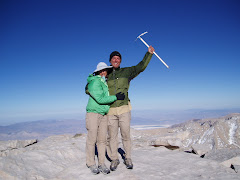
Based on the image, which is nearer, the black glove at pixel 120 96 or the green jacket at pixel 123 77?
the black glove at pixel 120 96

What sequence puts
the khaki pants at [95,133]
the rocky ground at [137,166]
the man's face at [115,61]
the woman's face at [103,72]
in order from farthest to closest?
the man's face at [115,61], the woman's face at [103,72], the khaki pants at [95,133], the rocky ground at [137,166]

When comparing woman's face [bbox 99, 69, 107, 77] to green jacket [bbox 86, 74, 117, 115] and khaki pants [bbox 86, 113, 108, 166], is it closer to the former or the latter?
green jacket [bbox 86, 74, 117, 115]

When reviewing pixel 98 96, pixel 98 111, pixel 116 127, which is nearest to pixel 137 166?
pixel 116 127

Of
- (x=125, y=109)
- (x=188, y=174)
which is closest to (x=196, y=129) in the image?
(x=188, y=174)

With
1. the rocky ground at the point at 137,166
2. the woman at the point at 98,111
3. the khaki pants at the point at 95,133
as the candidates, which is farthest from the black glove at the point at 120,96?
the rocky ground at the point at 137,166

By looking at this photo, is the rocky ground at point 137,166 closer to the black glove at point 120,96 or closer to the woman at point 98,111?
the woman at point 98,111

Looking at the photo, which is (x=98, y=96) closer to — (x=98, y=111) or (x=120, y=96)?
(x=98, y=111)

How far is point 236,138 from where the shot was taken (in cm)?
904

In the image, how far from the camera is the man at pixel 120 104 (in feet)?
16.3

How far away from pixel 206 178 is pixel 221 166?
1.11 m

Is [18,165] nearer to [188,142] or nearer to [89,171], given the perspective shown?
[89,171]

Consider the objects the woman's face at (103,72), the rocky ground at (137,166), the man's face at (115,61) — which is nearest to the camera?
the rocky ground at (137,166)

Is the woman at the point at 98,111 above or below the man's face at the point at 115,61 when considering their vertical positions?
below

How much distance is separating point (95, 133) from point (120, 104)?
3.21ft
